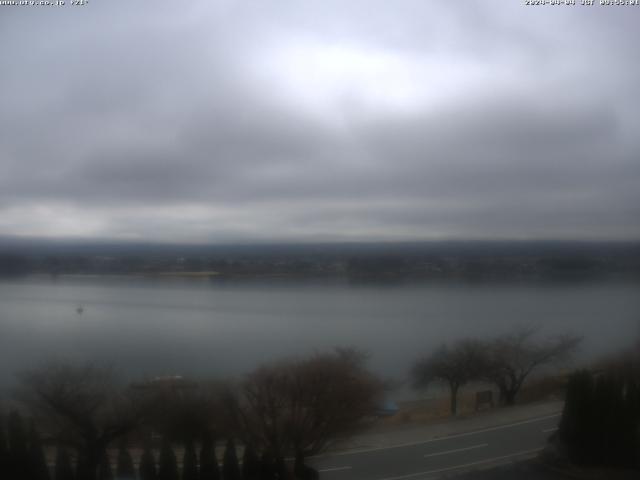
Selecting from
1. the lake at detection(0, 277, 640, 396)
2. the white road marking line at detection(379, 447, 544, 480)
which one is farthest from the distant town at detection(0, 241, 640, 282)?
the white road marking line at detection(379, 447, 544, 480)

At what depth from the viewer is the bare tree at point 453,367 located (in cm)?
488

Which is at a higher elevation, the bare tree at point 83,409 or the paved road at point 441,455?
the bare tree at point 83,409

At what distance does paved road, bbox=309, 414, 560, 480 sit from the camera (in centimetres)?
385

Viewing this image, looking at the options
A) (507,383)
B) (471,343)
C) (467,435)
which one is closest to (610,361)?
(507,383)

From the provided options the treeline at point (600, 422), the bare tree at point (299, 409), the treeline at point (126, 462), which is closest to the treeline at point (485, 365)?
the treeline at point (600, 422)

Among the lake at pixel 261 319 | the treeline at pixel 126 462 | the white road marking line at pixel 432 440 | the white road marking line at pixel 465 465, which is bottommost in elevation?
the white road marking line at pixel 465 465

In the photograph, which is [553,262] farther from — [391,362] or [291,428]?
[291,428]

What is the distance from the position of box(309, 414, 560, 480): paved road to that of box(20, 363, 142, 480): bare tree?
1.36 m

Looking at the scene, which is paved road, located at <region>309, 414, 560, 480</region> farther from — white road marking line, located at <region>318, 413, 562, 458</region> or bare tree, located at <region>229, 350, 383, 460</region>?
bare tree, located at <region>229, 350, 383, 460</region>

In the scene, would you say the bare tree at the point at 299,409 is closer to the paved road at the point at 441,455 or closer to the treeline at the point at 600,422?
the paved road at the point at 441,455

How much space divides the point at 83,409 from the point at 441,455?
2.55m

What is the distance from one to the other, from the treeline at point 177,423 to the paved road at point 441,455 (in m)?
0.20

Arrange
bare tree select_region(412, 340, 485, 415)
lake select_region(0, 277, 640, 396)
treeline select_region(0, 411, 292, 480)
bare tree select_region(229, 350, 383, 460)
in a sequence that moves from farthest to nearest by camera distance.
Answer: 1. bare tree select_region(412, 340, 485, 415)
2. lake select_region(0, 277, 640, 396)
3. bare tree select_region(229, 350, 383, 460)
4. treeline select_region(0, 411, 292, 480)

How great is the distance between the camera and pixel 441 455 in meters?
4.09
